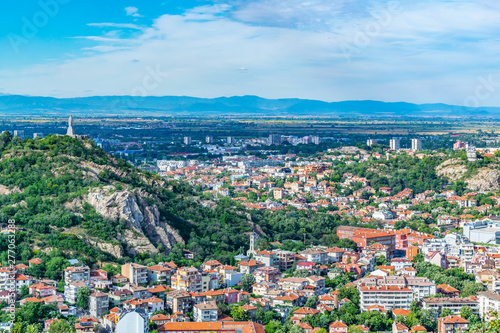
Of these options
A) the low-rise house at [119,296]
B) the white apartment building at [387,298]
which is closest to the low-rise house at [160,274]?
the low-rise house at [119,296]

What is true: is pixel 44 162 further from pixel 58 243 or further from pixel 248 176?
pixel 248 176

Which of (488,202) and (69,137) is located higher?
(69,137)

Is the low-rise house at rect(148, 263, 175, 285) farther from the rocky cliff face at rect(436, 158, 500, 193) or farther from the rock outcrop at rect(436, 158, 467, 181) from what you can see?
the rock outcrop at rect(436, 158, 467, 181)

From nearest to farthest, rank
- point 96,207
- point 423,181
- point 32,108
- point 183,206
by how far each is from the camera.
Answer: point 96,207, point 183,206, point 423,181, point 32,108

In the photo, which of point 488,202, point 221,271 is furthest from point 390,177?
point 221,271

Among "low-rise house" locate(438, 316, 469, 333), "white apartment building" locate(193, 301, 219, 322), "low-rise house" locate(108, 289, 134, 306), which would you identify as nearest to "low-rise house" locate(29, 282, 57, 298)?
"low-rise house" locate(108, 289, 134, 306)

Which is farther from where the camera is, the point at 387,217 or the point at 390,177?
the point at 390,177

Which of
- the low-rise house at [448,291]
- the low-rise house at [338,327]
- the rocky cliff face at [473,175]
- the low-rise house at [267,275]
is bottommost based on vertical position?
the low-rise house at [338,327]

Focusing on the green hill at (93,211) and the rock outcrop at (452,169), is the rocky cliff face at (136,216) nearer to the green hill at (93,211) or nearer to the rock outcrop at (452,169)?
the green hill at (93,211)
